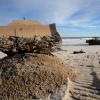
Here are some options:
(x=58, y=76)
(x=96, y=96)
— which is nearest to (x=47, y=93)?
(x=58, y=76)

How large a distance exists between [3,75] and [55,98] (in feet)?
4.60

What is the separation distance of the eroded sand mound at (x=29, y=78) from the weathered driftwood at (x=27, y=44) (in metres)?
0.26

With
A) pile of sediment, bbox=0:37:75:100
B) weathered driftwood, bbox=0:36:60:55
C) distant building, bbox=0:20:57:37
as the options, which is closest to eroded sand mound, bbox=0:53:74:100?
pile of sediment, bbox=0:37:75:100

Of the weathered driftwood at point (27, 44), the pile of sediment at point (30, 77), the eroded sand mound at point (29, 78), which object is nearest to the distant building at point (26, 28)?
the weathered driftwood at point (27, 44)

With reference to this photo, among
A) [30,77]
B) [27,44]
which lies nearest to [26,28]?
[27,44]

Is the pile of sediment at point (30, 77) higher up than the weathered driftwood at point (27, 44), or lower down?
lower down

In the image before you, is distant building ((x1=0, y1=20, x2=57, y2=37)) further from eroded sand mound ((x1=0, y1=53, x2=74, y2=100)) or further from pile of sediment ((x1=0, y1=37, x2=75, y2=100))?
eroded sand mound ((x1=0, y1=53, x2=74, y2=100))

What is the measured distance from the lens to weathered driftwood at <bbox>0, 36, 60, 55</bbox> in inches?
278

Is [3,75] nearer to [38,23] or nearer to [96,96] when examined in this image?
[96,96]

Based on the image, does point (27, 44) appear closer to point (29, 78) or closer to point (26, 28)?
point (29, 78)

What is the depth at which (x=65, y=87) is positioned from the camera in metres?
6.09

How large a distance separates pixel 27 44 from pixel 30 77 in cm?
120

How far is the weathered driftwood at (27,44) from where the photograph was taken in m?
7.07

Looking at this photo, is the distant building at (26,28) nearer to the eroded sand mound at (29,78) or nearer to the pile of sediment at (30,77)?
the pile of sediment at (30,77)
